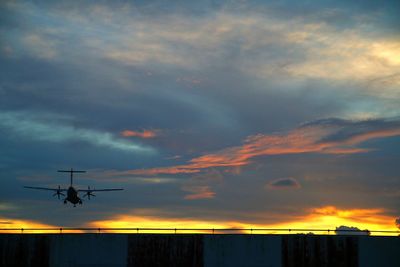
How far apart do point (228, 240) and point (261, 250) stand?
134 inches

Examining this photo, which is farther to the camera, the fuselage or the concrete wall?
the fuselage

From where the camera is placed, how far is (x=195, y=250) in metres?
46.6

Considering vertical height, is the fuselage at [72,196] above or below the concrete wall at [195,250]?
above

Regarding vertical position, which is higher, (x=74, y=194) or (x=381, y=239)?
(x=74, y=194)

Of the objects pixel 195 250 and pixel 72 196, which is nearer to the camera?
pixel 195 250

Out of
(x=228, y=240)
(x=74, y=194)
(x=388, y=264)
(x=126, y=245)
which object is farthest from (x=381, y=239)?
(x=74, y=194)

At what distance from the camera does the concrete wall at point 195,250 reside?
45719mm

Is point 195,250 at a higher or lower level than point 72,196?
lower

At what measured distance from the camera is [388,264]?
156 ft

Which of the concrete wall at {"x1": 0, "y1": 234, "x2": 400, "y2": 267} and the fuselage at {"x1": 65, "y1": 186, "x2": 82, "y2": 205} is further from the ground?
the fuselage at {"x1": 65, "y1": 186, "x2": 82, "y2": 205}

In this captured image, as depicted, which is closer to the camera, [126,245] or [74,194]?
[126,245]

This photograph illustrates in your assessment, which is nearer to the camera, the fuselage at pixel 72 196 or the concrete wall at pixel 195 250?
the concrete wall at pixel 195 250

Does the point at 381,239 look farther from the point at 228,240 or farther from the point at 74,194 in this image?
the point at 74,194

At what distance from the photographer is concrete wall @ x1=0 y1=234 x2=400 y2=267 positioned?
45.7 meters
